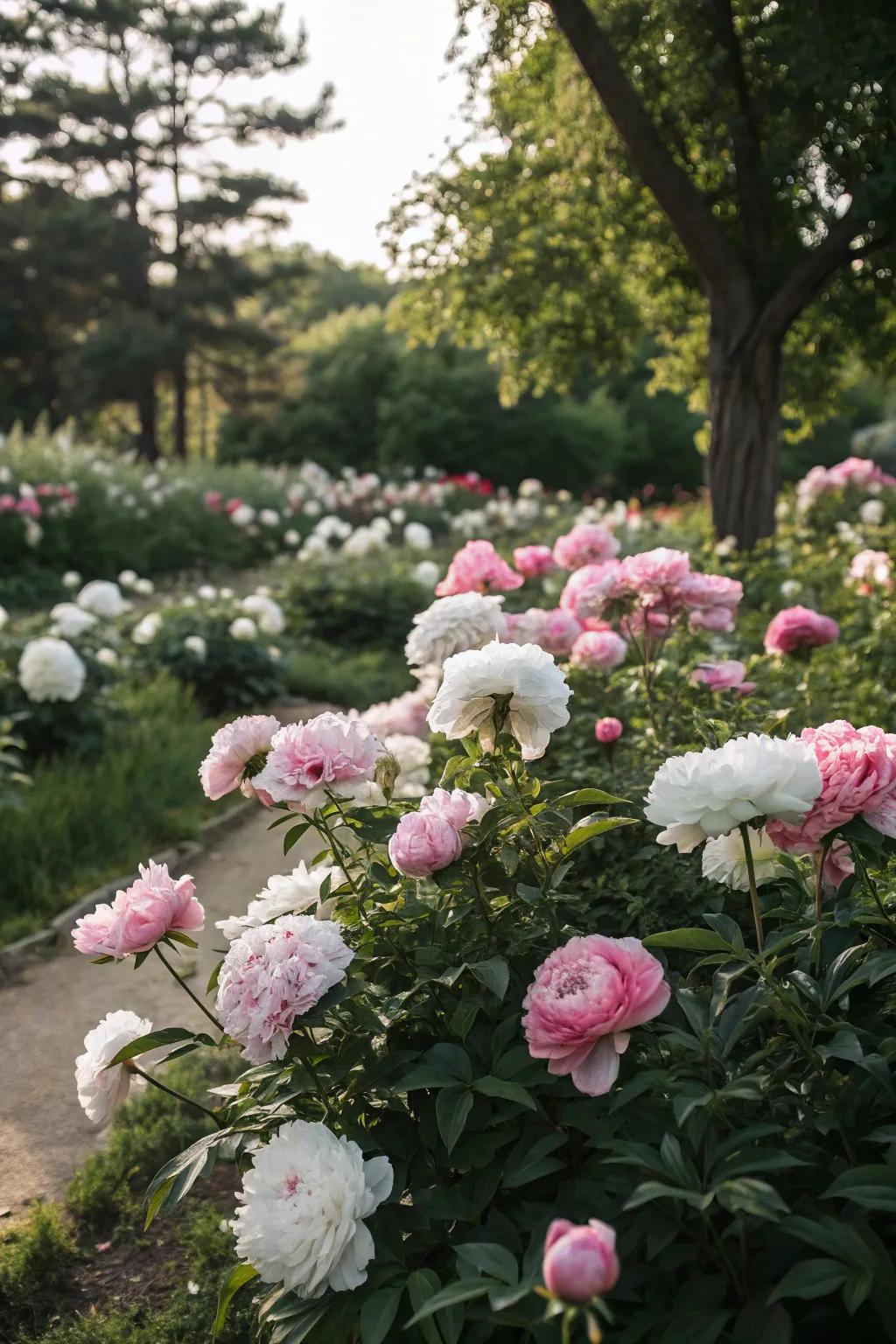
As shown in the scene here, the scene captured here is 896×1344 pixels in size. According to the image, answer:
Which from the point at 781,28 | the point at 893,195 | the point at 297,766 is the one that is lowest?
the point at 297,766

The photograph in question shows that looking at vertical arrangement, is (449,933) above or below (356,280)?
below

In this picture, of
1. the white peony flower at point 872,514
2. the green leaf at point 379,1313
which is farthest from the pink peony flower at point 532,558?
the white peony flower at point 872,514

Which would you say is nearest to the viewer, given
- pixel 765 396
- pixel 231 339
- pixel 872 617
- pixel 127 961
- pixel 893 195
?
pixel 127 961

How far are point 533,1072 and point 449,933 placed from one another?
1.03 feet

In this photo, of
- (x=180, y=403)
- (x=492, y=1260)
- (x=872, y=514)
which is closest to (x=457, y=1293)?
(x=492, y=1260)

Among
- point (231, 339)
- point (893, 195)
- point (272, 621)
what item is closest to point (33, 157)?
point (231, 339)

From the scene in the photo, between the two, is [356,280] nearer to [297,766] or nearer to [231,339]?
[231,339]

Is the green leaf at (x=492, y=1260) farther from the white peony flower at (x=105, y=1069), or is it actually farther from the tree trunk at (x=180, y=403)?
the tree trunk at (x=180, y=403)

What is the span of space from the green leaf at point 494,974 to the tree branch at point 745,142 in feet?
16.8

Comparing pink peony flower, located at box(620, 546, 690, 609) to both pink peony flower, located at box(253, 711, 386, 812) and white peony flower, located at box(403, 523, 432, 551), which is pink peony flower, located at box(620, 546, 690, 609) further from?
white peony flower, located at box(403, 523, 432, 551)

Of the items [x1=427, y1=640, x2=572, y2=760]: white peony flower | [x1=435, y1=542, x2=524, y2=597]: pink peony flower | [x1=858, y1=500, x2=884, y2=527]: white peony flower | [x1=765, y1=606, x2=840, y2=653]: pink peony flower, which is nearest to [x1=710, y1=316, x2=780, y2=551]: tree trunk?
[x1=858, y1=500, x2=884, y2=527]: white peony flower

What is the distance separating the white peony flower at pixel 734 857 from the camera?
1.71m

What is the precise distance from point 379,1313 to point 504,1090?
0.96ft

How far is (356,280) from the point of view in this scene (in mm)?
40594
